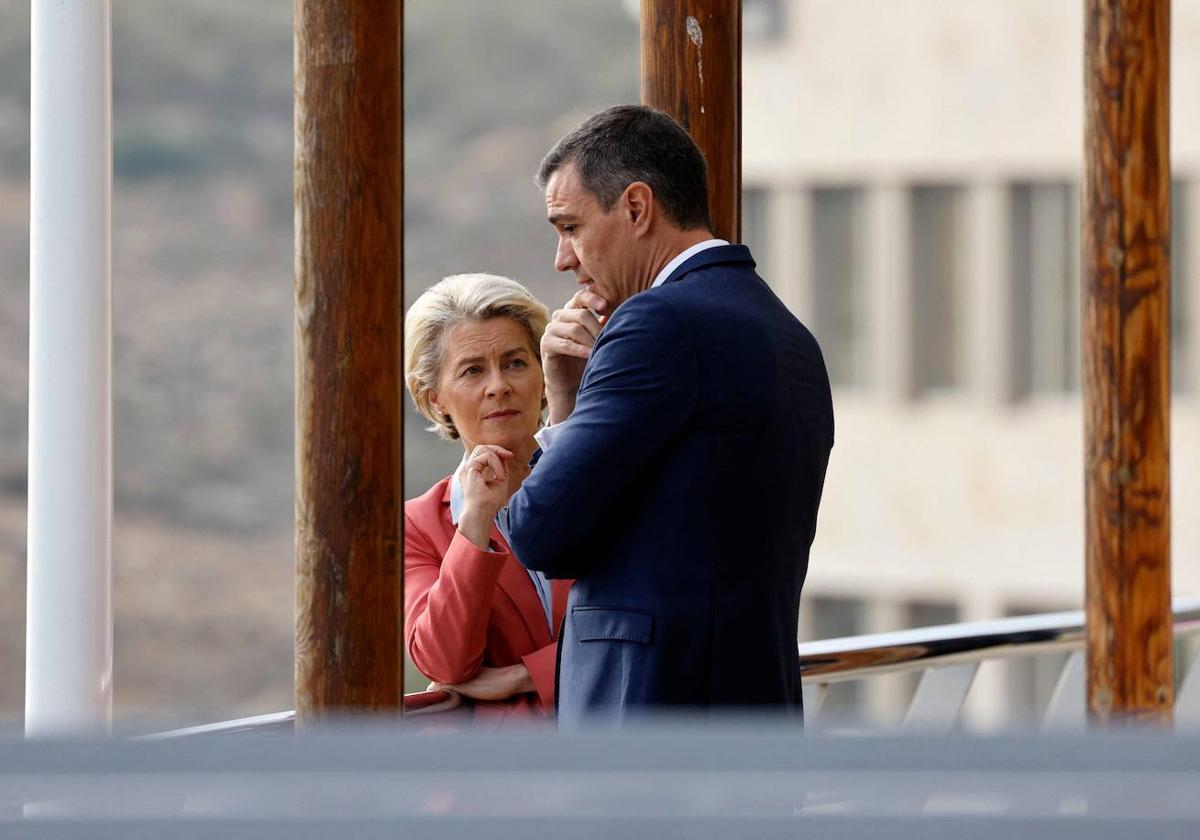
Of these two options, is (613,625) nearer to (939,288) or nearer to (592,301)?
(592,301)

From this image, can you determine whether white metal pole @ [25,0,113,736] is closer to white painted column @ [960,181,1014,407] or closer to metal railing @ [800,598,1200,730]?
metal railing @ [800,598,1200,730]

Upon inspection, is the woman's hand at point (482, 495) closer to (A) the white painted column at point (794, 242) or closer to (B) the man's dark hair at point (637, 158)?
(B) the man's dark hair at point (637, 158)

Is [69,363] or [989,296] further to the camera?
[989,296]

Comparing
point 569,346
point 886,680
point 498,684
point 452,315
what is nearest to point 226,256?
point 886,680

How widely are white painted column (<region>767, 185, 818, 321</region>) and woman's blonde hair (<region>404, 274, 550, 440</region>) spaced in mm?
12688

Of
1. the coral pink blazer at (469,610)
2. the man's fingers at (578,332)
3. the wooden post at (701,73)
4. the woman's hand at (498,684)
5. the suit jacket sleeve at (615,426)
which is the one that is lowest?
the woman's hand at (498,684)

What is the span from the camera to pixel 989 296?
15.0m

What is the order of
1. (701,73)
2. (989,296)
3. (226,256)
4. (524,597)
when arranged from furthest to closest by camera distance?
(226,256), (989,296), (701,73), (524,597)

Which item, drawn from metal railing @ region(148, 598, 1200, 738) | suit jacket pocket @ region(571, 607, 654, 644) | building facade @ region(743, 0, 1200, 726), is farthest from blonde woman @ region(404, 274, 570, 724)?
building facade @ region(743, 0, 1200, 726)

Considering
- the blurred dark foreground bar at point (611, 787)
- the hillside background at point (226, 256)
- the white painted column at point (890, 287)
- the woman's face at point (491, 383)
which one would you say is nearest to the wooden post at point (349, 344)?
the woman's face at point (491, 383)

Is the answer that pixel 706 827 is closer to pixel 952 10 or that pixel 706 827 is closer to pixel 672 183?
pixel 672 183

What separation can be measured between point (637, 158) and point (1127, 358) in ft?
4.87

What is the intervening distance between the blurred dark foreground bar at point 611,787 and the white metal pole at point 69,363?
2.10 metres

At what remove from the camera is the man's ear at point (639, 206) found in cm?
257
